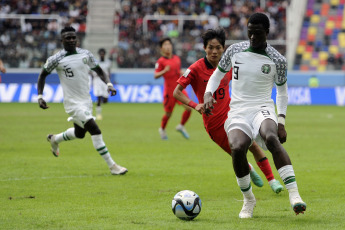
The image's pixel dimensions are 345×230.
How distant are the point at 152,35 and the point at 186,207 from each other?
3253 cm

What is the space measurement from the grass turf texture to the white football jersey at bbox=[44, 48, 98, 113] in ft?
4.20

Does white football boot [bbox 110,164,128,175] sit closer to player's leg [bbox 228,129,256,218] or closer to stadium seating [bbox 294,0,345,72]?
player's leg [bbox 228,129,256,218]

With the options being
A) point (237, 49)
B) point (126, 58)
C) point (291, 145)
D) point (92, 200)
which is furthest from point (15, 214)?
point (126, 58)

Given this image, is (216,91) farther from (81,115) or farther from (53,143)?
(53,143)

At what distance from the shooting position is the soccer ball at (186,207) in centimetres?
717

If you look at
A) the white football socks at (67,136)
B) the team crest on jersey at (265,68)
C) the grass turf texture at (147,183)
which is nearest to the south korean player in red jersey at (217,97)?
the grass turf texture at (147,183)

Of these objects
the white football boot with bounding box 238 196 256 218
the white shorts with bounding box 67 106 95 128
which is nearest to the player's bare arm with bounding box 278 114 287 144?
the white football boot with bounding box 238 196 256 218

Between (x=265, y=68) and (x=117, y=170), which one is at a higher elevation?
(x=265, y=68)

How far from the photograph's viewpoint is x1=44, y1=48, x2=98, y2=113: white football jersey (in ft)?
37.1

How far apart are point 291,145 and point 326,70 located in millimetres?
23249

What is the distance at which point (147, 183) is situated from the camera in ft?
33.7

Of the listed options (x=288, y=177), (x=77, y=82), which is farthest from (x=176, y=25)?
(x=288, y=177)

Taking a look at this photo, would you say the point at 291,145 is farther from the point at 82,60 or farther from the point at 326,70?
the point at 326,70

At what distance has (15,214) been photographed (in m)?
7.61
